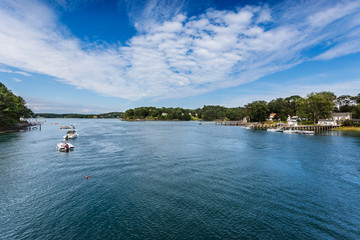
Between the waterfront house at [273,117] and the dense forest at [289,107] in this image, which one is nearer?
the dense forest at [289,107]

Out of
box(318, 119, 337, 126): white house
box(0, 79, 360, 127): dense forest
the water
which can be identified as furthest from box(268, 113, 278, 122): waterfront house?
the water

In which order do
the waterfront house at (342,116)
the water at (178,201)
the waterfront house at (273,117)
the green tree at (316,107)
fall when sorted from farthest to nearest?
1. the waterfront house at (273,117)
2. the waterfront house at (342,116)
3. the green tree at (316,107)
4. the water at (178,201)

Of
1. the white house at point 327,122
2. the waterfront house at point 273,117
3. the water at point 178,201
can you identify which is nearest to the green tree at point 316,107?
the white house at point 327,122

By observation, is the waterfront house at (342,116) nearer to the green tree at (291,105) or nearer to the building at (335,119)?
the building at (335,119)

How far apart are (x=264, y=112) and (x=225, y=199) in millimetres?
130650

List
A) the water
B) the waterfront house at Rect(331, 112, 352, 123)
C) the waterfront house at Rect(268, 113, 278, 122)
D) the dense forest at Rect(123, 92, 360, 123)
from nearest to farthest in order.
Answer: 1. the water
2. the dense forest at Rect(123, 92, 360, 123)
3. the waterfront house at Rect(331, 112, 352, 123)
4. the waterfront house at Rect(268, 113, 278, 122)

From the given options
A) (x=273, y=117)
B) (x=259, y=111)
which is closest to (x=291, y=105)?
(x=273, y=117)

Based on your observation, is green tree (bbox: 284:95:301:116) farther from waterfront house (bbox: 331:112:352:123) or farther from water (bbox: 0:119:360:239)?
water (bbox: 0:119:360:239)

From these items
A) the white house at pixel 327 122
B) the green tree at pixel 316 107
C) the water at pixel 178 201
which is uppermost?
the green tree at pixel 316 107

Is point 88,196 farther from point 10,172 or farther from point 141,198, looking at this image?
point 10,172

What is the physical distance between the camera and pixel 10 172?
931 inches

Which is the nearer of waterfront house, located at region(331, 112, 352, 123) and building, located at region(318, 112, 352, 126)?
building, located at region(318, 112, 352, 126)

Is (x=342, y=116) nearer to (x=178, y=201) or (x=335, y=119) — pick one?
(x=335, y=119)

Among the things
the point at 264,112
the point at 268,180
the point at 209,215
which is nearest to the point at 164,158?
the point at 268,180
